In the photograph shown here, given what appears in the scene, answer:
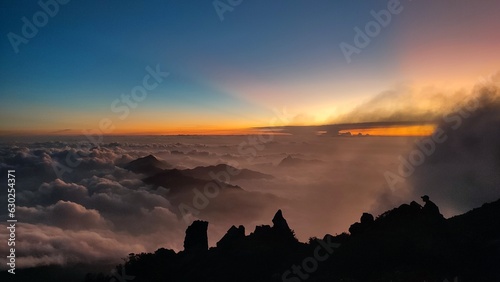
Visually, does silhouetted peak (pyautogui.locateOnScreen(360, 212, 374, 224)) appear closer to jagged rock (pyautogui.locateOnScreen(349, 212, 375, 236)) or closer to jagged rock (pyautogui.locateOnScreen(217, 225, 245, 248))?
jagged rock (pyautogui.locateOnScreen(349, 212, 375, 236))

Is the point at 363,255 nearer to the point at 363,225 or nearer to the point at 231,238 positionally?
the point at 363,225

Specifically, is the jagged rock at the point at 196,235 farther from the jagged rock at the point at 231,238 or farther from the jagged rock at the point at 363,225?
the jagged rock at the point at 363,225

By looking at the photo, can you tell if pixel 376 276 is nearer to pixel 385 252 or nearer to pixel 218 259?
pixel 385 252

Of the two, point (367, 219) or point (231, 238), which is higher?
point (367, 219)

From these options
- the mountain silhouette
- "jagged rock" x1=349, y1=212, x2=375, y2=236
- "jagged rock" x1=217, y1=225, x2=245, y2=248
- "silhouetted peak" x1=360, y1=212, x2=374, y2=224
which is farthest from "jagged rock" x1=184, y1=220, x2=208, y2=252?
"silhouetted peak" x1=360, y1=212, x2=374, y2=224

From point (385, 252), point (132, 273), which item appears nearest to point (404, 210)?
point (385, 252)

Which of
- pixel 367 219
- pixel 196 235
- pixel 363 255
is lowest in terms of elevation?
pixel 196 235

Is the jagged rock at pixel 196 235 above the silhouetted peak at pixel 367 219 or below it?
below

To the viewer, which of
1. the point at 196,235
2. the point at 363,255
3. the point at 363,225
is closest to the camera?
the point at 363,255

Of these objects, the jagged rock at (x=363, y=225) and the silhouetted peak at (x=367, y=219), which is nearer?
the jagged rock at (x=363, y=225)

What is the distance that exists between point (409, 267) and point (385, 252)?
4.25 metres

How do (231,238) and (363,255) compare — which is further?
(231,238)

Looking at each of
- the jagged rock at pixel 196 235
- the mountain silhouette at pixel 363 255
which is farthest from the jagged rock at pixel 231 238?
the jagged rock at pixel 196 235

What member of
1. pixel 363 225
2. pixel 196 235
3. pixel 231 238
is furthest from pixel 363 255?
pixel 196 235
